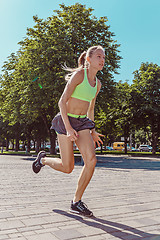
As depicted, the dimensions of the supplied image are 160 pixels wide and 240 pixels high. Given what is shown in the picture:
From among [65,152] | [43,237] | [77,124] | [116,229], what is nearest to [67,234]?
[43,237]

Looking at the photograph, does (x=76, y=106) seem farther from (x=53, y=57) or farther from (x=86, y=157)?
(x=53, y=57)

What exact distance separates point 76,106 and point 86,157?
75cm

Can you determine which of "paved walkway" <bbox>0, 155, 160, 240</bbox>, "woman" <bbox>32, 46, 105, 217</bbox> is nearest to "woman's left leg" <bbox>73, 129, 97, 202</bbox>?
"woman" <bbox>32, 46, 105, 217</bbox>

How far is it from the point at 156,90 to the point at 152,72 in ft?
8.18

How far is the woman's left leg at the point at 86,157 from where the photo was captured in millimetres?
4043

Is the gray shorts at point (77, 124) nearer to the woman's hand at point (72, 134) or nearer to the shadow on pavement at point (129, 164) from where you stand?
the woman's hand at point (72, 134)

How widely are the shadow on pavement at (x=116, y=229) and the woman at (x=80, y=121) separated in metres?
0.17

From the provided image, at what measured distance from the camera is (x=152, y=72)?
36.8 metres

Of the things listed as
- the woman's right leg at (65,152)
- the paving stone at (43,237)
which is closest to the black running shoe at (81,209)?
the woman's right leg at (65,152)

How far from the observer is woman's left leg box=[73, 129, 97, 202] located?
4043 millimetres

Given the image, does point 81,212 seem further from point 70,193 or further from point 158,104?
point 158,104

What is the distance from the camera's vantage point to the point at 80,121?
13.8 feet

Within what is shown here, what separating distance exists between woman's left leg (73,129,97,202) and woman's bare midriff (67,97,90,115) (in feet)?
1.00

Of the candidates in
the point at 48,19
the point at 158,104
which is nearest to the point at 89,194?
the point at 48,19
